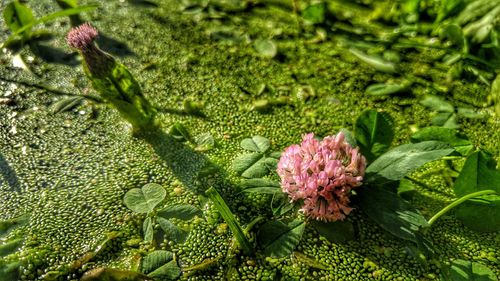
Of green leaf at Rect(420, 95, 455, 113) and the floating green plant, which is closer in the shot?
the floating green plant

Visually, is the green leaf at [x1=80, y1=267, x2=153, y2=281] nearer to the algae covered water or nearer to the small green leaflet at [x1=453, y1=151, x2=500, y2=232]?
the algae covered water

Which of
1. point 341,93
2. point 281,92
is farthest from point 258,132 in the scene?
point 341,93

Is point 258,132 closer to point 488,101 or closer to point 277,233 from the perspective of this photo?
point 277,233

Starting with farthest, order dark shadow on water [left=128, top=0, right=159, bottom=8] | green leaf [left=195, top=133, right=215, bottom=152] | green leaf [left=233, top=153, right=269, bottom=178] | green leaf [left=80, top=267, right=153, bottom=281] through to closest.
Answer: dark shadow on water [left=128, top=0, right=159, bottom=8] → green leaf [left=195, top=133, right=215, bottom=152] → green leaf [left=233, top=153, right=269, bottom=178] → green leaf [left=80, top=267, right=153, bottom=281]

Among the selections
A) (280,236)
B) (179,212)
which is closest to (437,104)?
(280,236)

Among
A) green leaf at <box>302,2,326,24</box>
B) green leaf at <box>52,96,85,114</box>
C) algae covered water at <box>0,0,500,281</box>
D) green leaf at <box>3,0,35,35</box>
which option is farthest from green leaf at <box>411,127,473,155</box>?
green leaf at <box>3,0,35,35</box>

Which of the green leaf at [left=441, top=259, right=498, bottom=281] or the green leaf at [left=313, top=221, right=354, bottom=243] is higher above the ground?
the green leaf at [left=313, top=221, right=354, bottom=243]
